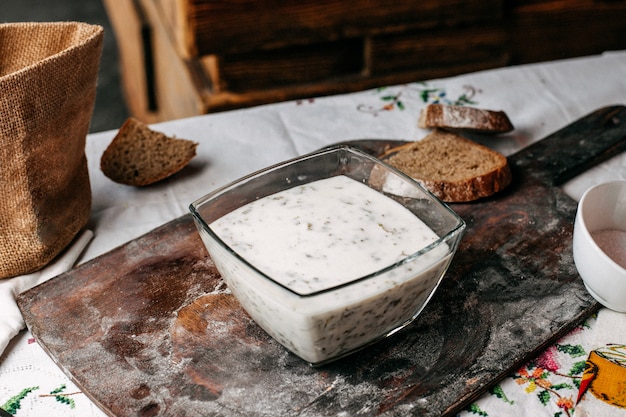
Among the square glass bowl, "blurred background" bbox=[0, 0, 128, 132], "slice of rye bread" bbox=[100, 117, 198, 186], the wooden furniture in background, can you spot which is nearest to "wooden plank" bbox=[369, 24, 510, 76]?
the wooden furniture in background

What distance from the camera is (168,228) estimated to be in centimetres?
142

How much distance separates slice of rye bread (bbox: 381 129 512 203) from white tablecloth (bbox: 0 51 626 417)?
0.43ft

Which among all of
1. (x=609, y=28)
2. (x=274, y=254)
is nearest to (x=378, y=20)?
(x=609, y=28)

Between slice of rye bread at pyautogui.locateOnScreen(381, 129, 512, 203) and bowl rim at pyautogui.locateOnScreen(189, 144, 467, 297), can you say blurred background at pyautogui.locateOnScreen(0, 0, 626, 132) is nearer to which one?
slice of rye bread at pyautogui.locateOnScreen(381, 129, 512, 203)

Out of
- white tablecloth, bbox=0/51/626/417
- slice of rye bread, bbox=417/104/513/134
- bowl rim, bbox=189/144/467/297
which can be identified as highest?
bowl rim, bbox=189/144/467/297

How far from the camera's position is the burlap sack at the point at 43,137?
1.21 meters

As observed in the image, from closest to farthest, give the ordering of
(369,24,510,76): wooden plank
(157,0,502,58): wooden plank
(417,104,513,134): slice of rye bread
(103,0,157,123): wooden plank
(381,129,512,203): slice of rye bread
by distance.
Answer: (381,129,512,203): slice of rye bread, (417,104,513,134): slice of rye bread, (157,0,502,58): wooden plank, (369,24,510,76): wooden plank, (103,0,157,123): wooden plank

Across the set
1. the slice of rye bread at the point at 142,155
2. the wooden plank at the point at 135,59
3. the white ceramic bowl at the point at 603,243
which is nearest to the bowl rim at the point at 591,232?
the white ceramic bowl at the point at 603,243

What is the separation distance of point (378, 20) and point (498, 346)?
5.12 ft

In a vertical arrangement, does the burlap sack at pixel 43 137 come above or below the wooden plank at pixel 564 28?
above

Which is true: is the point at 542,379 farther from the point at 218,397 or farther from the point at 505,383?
the point at 218,397

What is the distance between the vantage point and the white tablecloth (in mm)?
1101

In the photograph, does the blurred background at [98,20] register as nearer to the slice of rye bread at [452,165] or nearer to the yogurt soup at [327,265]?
the slice of rye bread at [452,165]

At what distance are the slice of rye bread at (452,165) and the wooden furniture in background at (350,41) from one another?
882 millimetres
